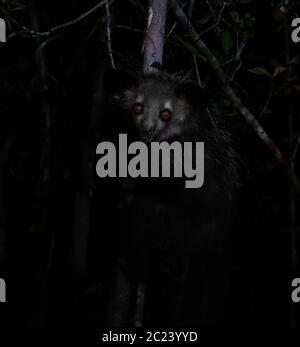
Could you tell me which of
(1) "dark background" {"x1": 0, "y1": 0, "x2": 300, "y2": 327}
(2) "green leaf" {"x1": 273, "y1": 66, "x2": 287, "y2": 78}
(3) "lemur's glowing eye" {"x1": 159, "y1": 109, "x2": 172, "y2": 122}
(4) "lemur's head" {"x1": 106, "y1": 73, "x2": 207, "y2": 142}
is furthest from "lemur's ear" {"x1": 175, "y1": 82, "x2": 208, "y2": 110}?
(2) "green leaf" {"x1": 273, "y1": 66, "x2": 287, "y2": 78}

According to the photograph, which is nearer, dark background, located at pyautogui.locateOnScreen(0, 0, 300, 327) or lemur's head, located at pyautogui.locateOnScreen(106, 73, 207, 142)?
lemur's head, located at pyautogui.locateOnScreen(106, 73, 207, 142)

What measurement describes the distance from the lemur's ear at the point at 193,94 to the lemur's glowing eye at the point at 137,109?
31 cm

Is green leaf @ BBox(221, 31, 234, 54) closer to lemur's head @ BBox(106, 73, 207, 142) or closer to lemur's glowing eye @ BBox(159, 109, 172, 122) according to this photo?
lemur's head @ BBox(106, 73, 207, 142)

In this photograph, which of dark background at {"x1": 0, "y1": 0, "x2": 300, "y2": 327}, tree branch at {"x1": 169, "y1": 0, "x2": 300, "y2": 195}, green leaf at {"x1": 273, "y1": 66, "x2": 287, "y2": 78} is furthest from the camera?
dark background at {"x1": 0, "y1": 0, "x2": 300, "y2": 327}

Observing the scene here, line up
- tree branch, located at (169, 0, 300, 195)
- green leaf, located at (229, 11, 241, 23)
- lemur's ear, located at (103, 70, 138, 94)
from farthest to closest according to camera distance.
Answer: lemur's ear, located at (103, 70, 138, 94), green leaf, located at (229, 11, 241, 23), tree branch, located at (169, 0, 300, 195)


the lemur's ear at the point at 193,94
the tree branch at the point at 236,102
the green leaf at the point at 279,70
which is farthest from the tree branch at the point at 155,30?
the green leaf at the point at 279,70

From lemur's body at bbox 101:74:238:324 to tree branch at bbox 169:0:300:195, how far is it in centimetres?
43

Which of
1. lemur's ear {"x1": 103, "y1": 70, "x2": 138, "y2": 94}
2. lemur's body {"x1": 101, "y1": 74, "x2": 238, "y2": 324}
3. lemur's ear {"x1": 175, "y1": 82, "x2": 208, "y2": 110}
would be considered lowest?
lemur's body {"x1": 101, "y1": 74, "x2": 238, "y2": 324}

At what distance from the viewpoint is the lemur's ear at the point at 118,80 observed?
4.78m

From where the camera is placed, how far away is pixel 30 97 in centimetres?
558

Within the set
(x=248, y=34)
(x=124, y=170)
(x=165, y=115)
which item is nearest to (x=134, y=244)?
(x=124, y=170)

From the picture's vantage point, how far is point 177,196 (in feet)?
15.6

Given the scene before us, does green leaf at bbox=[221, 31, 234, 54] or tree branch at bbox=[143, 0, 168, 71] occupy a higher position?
green leaf at bbox=[221, 31, 234, 54]

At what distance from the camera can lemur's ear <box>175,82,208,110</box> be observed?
4.63m
